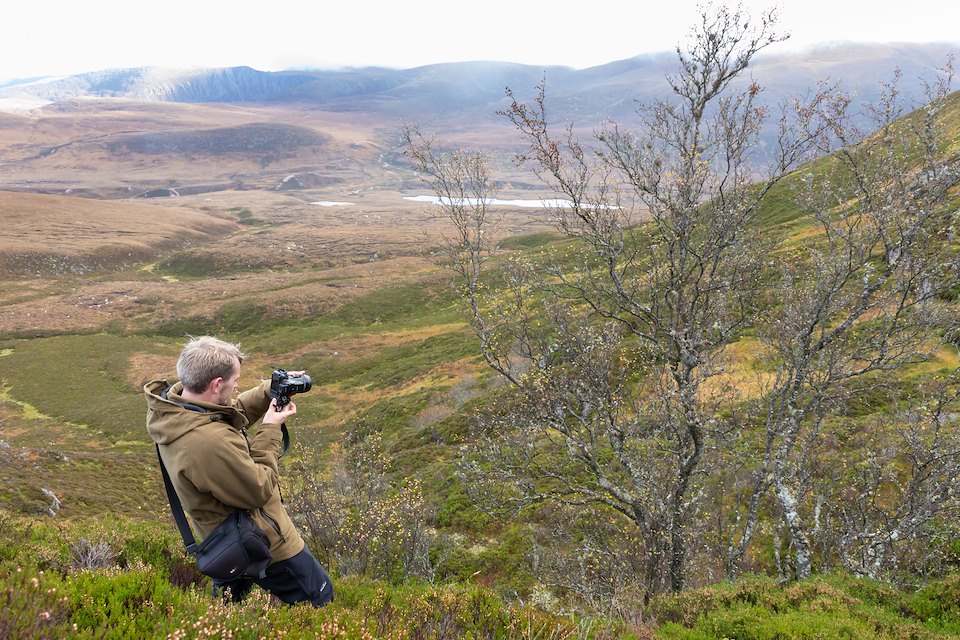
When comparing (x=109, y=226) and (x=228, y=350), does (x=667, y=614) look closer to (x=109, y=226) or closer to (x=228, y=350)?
(x=228, y=350)

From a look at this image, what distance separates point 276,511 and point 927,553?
12.6 metres

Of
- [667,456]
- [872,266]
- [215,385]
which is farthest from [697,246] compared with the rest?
[215,385]

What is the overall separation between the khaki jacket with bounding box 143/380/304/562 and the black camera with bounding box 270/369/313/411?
0.37m

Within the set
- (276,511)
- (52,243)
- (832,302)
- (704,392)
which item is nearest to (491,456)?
(276,511)

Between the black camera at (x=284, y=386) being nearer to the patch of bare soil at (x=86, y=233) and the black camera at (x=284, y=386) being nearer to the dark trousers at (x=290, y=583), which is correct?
the dark trousers at (x=290, y=583)

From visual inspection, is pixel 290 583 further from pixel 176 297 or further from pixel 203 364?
pixel 176 297

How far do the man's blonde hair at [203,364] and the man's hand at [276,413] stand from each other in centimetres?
61

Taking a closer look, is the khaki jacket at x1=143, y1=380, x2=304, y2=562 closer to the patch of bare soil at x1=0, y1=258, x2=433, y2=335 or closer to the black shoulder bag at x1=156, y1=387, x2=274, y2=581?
the black shoulder bag at x1=156, y1=387, x2=274, y2=581

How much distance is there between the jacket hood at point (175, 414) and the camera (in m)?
3.97

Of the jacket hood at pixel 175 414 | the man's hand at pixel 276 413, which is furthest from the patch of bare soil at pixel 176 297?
the jacket hood at pixel 175 414

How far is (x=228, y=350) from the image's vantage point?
4484 millimetres

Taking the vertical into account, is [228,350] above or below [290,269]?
above

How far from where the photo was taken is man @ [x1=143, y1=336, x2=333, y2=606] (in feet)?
13.0

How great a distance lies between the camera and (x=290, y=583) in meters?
5.08
